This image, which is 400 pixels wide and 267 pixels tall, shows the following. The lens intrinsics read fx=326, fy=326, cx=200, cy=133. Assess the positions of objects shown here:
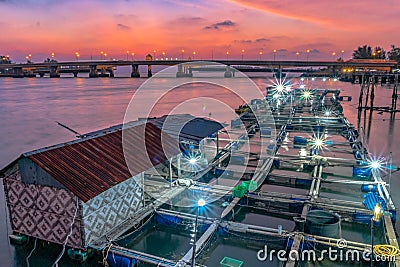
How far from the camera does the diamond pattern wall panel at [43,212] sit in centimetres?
761

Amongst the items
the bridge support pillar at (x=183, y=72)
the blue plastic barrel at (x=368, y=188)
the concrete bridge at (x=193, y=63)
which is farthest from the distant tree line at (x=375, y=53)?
the blue plastic barrel at (x=368, y=188)

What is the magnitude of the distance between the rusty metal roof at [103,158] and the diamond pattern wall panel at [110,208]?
0.30 m

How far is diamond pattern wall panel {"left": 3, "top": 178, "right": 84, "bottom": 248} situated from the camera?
7.61 meters

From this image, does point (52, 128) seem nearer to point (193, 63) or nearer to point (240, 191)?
point (240, 191)

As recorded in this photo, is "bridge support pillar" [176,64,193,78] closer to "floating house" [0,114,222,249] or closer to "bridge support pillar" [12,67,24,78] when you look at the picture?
"bridge support pillar" [12,67,24,78]

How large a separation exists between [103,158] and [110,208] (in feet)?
4.58

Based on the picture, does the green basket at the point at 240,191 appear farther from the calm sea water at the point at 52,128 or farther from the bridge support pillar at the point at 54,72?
the bridge support pillar at the point at 54,72

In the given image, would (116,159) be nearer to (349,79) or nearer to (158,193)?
(158,193)

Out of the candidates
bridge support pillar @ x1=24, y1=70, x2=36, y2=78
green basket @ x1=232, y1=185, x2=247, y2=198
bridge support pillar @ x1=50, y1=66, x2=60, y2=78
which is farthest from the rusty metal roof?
bridge support pillar @ x1=24, y1=70, x2=36, y2=78

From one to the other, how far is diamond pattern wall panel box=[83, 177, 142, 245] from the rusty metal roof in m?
0.30

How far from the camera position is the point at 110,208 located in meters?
8.41

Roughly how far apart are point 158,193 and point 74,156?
3243 millimetres

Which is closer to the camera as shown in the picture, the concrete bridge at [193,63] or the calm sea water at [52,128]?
the calm sea water at [52,128]

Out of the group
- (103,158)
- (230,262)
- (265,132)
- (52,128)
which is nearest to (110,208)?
(103,158)
